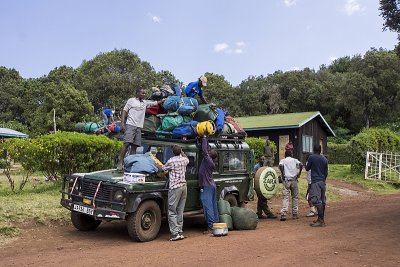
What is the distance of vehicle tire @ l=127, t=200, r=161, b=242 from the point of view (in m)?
8.57

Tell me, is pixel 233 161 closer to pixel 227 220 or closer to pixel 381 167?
pixel 227 220


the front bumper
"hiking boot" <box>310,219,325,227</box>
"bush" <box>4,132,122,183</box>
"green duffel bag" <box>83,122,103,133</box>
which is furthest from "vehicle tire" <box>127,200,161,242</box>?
"bush" <box>4,132,122,183</box>

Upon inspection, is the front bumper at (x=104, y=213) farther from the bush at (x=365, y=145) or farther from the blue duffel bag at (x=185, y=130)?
the bush at (x=365, y=145)

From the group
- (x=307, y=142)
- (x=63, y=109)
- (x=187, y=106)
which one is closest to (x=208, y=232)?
(x=187, y=106)

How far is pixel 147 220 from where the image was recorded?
8.91 meters

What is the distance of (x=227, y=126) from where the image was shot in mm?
11430

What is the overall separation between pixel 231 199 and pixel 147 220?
2.88 meters

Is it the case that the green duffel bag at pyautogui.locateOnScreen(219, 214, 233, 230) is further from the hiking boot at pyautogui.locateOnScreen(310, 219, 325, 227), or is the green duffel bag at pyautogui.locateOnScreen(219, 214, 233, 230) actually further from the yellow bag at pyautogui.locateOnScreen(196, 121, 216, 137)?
the hiking boot at pyautogui.locateOnScreen(310, 219, 325, 227)

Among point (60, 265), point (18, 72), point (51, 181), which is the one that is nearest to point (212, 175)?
point (60, 265)

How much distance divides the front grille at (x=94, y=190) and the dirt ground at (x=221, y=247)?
90 cm

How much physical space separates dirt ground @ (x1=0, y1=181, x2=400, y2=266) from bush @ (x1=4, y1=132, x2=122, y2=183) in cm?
304

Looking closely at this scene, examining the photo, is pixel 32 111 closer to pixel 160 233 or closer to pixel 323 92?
pixel 323 92

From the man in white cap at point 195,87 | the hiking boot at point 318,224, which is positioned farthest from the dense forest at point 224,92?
the hiking boot at point 318,224

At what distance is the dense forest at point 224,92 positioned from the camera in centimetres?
3906
